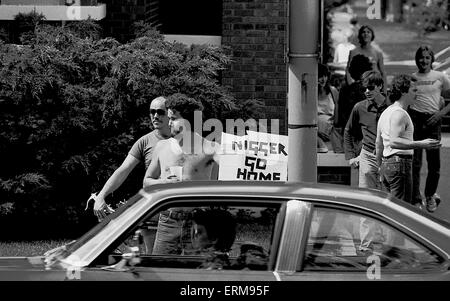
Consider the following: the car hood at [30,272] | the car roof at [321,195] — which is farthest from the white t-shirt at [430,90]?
the car hood at [30,272]

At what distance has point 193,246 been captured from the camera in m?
6.25

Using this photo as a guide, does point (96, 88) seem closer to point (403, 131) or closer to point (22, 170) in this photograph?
point (22, 170)

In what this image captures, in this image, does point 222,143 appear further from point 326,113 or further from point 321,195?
point 321,195

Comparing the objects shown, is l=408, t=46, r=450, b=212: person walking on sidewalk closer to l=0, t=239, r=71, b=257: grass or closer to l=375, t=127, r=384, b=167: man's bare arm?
l=375, t=127, r=384, b=167: man's bare arm

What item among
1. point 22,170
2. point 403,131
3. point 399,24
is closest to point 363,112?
point 403,131

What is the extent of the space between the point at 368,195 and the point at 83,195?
5.96 m

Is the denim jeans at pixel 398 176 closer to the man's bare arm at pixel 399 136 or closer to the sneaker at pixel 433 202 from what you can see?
the man's bare arm at pixel 399 136

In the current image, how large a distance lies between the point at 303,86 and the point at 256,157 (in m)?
2.35

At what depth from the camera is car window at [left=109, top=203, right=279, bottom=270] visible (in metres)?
Answer: 6.09

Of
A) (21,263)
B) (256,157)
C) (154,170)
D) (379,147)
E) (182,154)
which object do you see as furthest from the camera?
(379,147)

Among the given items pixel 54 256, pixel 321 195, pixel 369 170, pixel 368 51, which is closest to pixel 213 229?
pixel 321 195

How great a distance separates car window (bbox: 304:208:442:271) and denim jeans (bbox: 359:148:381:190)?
4.73m

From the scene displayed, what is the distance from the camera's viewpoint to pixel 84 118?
11367mm

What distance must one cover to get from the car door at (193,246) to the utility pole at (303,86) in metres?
1.26
